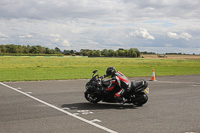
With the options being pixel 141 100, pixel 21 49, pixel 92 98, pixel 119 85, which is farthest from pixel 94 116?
pixel 21 49

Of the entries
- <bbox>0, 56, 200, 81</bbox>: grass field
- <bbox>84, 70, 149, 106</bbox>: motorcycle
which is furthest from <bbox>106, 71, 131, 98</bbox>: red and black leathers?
<bbox>0, 56, 200, 81</bbox>: grass field

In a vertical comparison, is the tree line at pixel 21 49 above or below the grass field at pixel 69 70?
above

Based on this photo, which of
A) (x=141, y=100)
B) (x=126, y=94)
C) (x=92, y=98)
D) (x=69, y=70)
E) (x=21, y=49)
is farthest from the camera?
(x=21, y=49)

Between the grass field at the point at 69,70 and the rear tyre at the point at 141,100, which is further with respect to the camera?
the grass field at the point at 69,70

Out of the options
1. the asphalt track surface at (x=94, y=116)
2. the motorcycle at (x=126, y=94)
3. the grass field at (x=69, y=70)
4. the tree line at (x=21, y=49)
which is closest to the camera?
the asphalt track surface at (x=94, y=116)

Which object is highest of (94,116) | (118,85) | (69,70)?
(118,85)

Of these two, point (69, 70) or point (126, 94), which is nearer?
point (126, 94)

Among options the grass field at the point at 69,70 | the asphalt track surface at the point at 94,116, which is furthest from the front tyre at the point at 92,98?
the grass field at the point at 69,70

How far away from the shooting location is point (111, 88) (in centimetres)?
804

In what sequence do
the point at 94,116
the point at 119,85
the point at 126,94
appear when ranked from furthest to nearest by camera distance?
the point at 126,94, the point at 119,85, the point at 94,116

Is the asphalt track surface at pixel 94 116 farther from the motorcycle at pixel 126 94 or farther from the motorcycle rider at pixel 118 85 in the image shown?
the motorcycle rider at pixel 118 85

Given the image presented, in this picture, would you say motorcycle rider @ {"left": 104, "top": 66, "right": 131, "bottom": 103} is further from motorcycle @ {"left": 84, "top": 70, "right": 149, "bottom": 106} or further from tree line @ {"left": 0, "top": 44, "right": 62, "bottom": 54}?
tree line @ {"left": 0, "top": 44, "right": 62, "bottom": 54}

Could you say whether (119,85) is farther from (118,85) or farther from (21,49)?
(21,49)

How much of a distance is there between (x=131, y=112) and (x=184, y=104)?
2.49m
